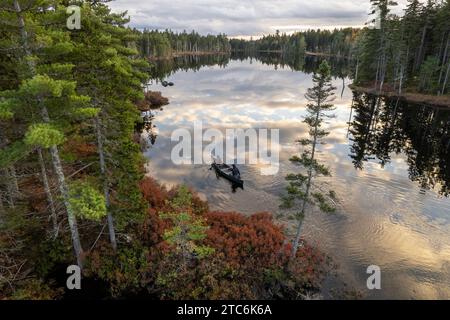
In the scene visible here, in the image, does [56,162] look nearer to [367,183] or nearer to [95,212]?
[95,212]

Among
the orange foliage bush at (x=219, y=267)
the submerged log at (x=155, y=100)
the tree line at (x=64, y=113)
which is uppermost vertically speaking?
the tree line at (x=64, y=113)

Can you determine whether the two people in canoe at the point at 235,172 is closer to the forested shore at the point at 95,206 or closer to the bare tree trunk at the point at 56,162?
the forested shore at the point at 95,206

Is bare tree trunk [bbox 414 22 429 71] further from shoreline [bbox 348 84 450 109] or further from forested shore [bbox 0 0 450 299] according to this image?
forested shore [bbox 0 0 450 299]

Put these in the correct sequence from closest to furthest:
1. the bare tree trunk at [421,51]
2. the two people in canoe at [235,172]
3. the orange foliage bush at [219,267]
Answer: the orange foliage bush at [219,267], the two people in canoe at [235,172], the bare tree trunk at [421,51]

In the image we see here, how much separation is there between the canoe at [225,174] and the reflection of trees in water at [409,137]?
48.7 ft

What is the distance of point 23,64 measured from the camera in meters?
11.8

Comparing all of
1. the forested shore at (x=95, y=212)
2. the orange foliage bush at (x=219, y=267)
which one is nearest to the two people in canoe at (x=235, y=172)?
the forested shore at (x=95, y=212)

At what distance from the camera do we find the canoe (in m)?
29.4

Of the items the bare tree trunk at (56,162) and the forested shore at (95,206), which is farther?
the forested shore at (95,206)

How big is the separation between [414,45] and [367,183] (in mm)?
60897

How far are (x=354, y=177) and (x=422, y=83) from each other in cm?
4976

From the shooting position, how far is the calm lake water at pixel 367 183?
65.4 ft

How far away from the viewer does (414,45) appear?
73.4 metres

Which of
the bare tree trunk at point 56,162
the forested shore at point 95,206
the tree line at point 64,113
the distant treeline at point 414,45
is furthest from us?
the distant treeline at point 414,45
